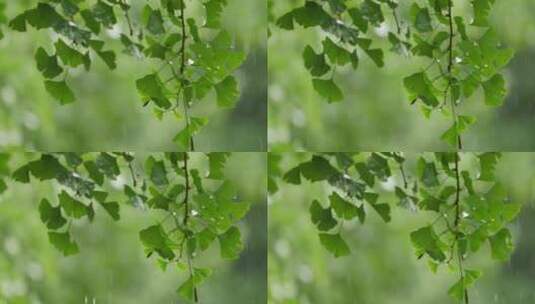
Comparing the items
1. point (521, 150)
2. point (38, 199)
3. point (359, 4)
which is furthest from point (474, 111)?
point (38, 199)

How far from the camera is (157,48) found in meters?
1.87

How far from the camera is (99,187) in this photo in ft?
6.17

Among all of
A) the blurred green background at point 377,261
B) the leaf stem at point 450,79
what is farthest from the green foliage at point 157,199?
the leaf stem at point 450,79

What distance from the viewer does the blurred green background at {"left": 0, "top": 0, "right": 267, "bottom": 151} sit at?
1867 mm

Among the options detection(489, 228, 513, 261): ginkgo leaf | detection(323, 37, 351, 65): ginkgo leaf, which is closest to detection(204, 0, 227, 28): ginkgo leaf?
detection(323, 37, 351, 65): ginkgo leaf

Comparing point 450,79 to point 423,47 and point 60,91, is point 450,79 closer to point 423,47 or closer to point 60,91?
point 423,47

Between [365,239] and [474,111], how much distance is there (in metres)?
0.35

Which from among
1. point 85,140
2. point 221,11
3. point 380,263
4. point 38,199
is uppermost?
point 221,11

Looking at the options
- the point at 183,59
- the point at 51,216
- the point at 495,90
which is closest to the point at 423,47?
the point at 495,90

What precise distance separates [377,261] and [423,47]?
0.46 m

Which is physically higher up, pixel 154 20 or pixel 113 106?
pixel 154 20

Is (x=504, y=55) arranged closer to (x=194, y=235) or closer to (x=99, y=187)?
(x=194, y=235)

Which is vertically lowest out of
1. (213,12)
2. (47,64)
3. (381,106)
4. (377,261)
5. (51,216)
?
(377,261)

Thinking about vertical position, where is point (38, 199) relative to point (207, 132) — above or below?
below
